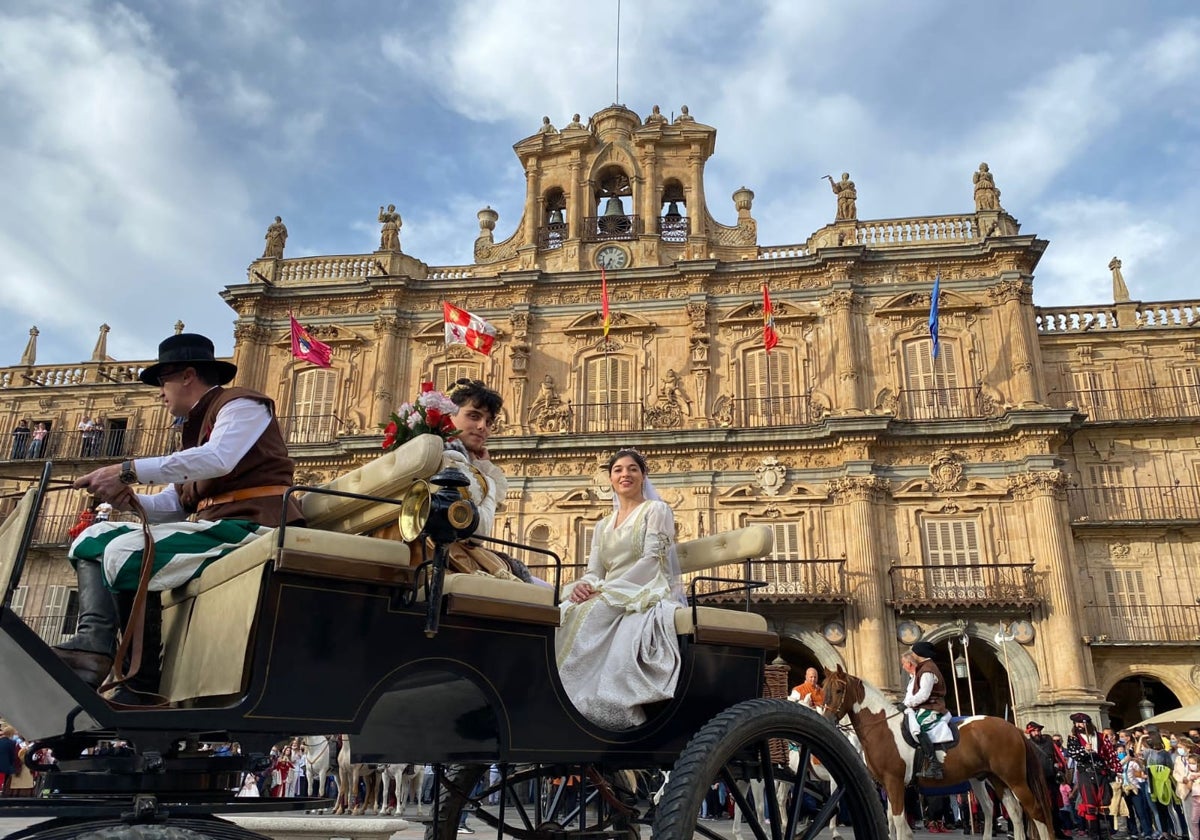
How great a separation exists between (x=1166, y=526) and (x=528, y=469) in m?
16.4

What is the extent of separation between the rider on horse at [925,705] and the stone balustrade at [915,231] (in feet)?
58.4

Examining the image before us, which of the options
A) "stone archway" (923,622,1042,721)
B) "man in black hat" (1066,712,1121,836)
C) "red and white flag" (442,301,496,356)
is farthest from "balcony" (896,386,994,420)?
"red and white flag" (442,301,496,356)

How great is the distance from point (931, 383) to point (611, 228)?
1027 centimetres

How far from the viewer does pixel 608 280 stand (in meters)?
26.2

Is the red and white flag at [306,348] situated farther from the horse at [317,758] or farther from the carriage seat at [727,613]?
the carriage seat at [727,613]

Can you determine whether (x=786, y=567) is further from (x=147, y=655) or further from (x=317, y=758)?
(x=147, y=655)

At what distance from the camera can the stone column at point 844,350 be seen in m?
24.0

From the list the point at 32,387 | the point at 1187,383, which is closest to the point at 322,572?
the point at 1187,383

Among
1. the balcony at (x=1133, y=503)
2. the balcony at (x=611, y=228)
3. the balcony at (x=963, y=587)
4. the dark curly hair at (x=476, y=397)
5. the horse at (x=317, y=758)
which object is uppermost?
the balcony at (x=611, y=228)

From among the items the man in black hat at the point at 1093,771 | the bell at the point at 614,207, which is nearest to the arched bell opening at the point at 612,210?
the bell at the point at 614,207

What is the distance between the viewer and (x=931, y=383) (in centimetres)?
2450

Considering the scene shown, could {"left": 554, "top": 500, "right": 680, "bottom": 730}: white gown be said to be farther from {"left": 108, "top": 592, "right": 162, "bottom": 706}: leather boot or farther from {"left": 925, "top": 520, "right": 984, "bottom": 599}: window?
{"left": 925, "top": 520, "right": 984, "bottom": 599}: window

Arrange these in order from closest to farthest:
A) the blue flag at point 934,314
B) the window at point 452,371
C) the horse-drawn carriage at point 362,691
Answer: the horse-drawn carriage at point 362,691 < the blue flag at point 934,314 < the window at point 452,371

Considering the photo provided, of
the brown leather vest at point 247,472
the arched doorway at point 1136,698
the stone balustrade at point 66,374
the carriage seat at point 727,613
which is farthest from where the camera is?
the stone balustrade at point 66,374
